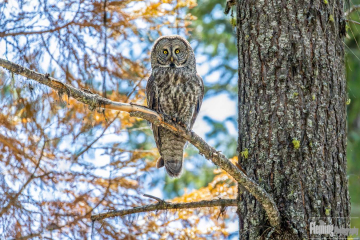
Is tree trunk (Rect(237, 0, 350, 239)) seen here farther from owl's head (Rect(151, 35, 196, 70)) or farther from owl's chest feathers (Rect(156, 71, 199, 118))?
owl's head (Rect(151, 35, 196, 70))

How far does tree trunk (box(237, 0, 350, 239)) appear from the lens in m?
3.03

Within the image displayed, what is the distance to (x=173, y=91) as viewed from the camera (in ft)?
14.2

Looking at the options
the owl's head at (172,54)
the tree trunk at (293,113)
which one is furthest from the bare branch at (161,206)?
the owl's head at (172,54)

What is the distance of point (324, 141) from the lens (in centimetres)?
311

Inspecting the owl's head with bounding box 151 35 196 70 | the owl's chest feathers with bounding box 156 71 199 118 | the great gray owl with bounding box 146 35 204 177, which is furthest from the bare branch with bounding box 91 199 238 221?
the owl's head with bounding box 151 35 196 70

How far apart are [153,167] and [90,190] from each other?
28.2 inches

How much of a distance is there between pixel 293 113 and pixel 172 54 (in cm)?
198

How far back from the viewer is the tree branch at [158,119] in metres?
2.55

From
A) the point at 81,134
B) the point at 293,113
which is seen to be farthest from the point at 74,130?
the point at 293,113

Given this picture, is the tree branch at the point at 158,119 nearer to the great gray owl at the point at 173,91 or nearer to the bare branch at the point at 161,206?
the bare branch at the point at 161,206

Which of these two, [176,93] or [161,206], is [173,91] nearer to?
[176,93]

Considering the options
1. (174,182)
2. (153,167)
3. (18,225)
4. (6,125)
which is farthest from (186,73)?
(174,182)

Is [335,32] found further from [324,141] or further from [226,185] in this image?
[226,185]

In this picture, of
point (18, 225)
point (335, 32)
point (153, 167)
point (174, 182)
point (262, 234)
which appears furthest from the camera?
point (174, 182)
